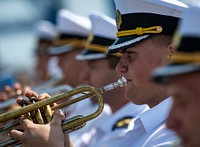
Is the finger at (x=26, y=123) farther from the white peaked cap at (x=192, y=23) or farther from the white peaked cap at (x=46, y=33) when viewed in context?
the white peaked cap at (x=46, y=33)

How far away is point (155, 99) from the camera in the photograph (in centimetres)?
417

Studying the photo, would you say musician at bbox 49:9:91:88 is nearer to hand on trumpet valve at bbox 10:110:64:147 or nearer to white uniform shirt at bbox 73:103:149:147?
white uniform shirt at bbox 73:103:149:147

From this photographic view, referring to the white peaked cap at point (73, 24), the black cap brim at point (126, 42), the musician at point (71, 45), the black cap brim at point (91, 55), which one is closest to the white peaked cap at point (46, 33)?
the white peaked cap at point (73, 24)

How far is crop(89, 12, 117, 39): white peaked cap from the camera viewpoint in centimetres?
633

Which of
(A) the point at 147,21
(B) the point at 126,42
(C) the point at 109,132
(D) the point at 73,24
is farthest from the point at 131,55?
(D) the point at 73,24

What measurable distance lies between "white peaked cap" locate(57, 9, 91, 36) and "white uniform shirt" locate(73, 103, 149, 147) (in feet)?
5.07

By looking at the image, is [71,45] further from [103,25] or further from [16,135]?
[16,135]

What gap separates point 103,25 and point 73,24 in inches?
74.8

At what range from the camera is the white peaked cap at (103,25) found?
20.8 ft

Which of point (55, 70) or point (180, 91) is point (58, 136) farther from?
point (55, 70)

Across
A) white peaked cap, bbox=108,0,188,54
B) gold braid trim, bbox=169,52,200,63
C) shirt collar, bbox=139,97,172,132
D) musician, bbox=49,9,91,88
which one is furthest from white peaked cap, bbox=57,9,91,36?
gold braid trim, bbox=169,52,200,63

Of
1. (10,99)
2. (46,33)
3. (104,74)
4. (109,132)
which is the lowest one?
(46,33)

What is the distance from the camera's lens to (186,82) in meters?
2.64

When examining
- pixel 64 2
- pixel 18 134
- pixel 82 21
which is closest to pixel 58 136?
pixel 18 134
